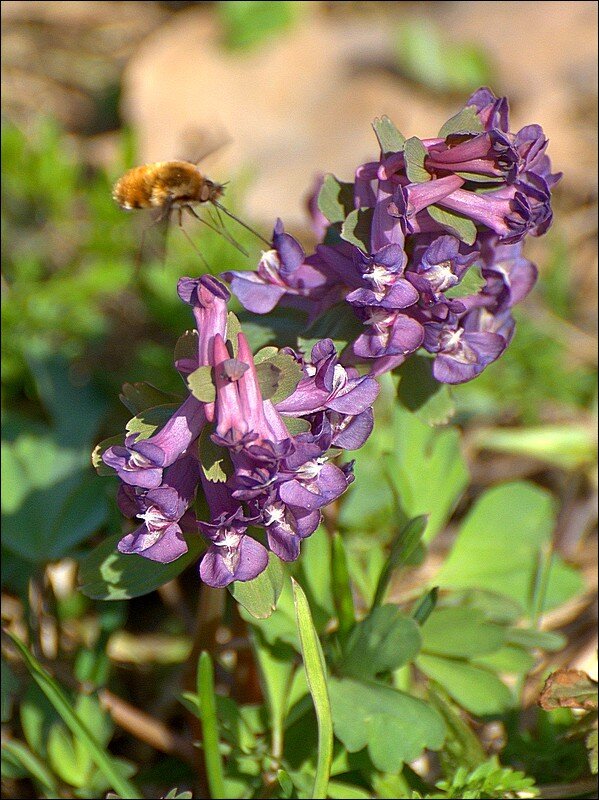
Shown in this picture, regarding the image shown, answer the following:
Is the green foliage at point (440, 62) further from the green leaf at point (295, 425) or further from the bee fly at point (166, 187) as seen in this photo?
the green leaf at point (295, 425)

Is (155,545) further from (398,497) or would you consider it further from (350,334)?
→ (398,497)

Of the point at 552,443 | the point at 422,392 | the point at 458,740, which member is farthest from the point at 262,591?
the point at 552,443

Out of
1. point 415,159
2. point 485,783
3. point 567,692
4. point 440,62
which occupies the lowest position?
point 485,783

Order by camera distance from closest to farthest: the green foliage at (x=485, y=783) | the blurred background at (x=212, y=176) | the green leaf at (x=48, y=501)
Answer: the green foliage at (x=485, y=783) < the green leaf at (x=48, y=501) < the blurred background at (x=212, y=176)

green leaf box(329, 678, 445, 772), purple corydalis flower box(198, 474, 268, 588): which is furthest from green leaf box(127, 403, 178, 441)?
green leaf box(329, 678, 445, 772)

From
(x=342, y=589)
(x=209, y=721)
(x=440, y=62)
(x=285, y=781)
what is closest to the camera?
(x=285, y=781)

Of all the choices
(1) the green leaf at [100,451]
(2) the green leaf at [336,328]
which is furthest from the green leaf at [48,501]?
(2) the green leaf at [336,328]

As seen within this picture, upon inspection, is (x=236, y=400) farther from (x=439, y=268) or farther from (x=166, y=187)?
(x=166, y=187)
